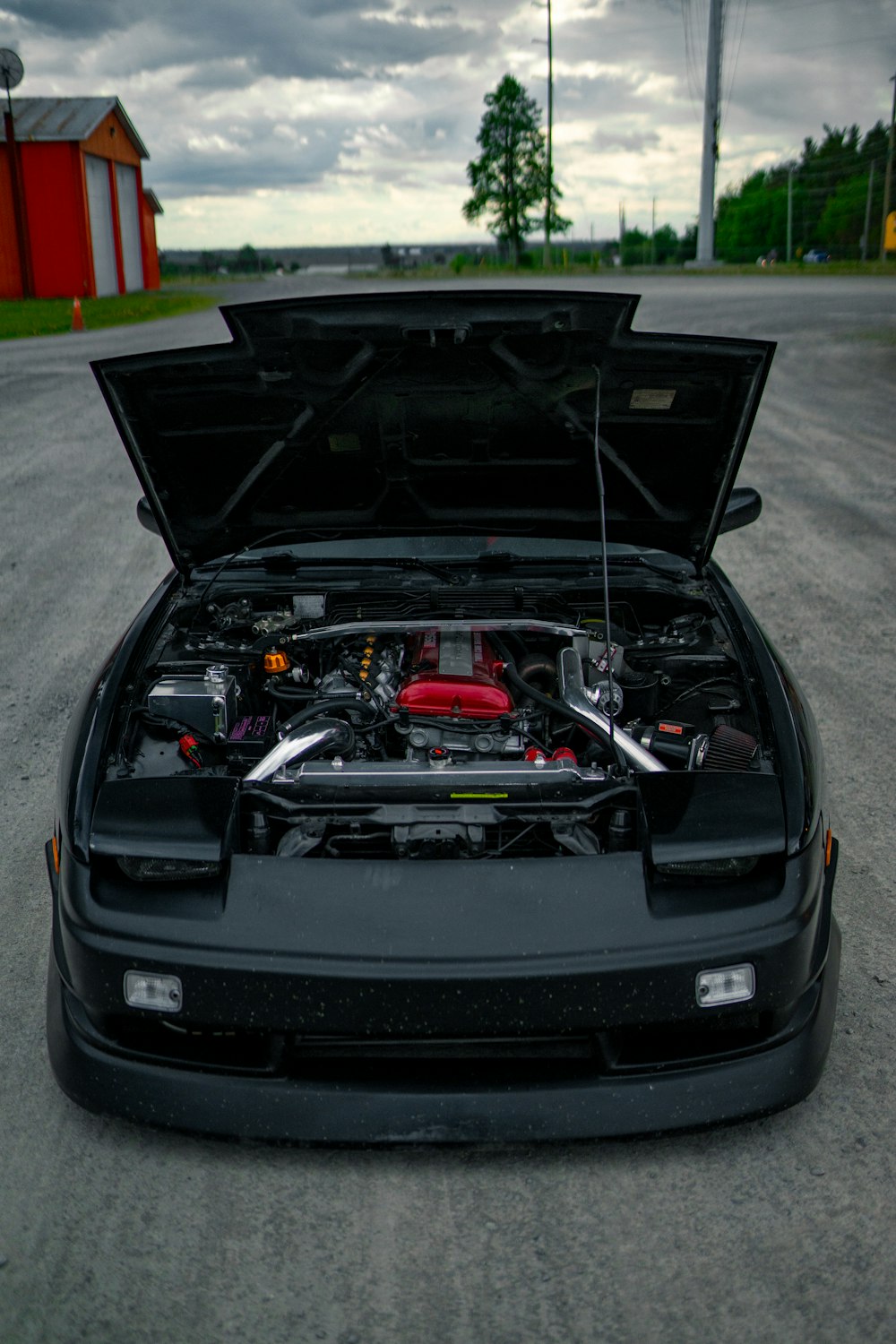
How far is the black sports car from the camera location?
7.19 feet

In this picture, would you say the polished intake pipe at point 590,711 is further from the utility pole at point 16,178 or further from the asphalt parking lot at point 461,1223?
the utility pole at point 16,178

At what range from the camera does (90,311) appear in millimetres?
25531

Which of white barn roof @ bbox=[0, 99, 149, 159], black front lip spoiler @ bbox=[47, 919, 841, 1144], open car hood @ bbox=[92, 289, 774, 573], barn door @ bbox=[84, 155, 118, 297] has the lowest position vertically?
black front lip spoiler @ bbox=[47, 919, 841, 1144]

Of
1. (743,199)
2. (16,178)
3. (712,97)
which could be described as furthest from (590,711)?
(743,199)

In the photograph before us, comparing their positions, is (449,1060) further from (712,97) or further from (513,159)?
(513,159)

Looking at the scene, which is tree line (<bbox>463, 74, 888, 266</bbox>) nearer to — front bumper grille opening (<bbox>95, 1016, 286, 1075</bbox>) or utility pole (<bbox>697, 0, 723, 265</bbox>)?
utility pole (<bbox>697, 0, 723, 265</bbox>)

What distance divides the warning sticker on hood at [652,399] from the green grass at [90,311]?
747 inches

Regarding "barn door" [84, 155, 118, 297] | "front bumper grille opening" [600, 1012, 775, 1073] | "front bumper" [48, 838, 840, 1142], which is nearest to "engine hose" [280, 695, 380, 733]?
"front bumper" [48, 838, 840, 1142]

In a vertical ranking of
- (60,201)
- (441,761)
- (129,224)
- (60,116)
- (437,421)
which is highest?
→ (60,116)

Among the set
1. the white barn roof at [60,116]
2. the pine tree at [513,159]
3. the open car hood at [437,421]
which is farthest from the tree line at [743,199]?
the open car hood at [437,421]

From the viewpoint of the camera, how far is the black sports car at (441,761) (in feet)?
7.19

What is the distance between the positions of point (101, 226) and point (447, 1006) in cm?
3614

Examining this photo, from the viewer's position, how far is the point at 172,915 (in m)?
2.25

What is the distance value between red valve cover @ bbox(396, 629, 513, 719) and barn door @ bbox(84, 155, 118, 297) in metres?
32.6
